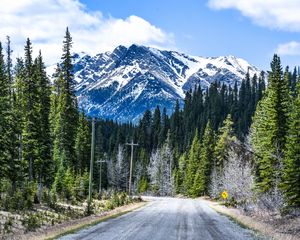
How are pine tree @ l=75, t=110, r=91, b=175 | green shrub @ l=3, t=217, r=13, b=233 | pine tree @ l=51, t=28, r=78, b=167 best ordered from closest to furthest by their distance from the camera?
green shrub @ l=3, t=217, r=13, b=233, pine tree @ l=51, t=28, r=78, b=167, pine tree @ l=75, t=110, r=91, b=175

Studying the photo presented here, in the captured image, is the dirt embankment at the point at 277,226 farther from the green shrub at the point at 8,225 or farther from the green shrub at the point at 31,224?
the green shrub at the point at 8,225

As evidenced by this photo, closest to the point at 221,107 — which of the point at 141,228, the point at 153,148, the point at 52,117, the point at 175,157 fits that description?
the point at 153,148

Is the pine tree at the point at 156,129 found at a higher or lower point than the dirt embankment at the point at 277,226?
higher

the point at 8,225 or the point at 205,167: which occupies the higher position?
the point at 205,167

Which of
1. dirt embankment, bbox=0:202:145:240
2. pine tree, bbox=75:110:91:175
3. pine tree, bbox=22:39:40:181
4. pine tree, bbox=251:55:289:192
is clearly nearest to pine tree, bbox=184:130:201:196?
pine tree, bbox=75:110:91:175

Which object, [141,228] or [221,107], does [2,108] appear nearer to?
[141,228]

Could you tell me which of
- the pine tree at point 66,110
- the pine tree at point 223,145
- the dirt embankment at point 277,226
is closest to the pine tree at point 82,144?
the pine tree at point 66,110

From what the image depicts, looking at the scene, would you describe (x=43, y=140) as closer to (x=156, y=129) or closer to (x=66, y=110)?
(x=66, y=110)

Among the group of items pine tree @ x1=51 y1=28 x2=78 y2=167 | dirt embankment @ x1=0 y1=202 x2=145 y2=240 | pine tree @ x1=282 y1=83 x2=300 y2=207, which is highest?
pine tree @ x1=51 y1=28 x2=78 y2=167

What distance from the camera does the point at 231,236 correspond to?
20297 millimetres

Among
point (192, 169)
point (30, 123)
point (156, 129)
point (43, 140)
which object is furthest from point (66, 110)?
point (156, 129)

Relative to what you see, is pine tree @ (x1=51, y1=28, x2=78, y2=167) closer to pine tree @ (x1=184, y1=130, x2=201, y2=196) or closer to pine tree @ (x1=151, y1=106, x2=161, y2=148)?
pine tree @ (x1=184, y1=130, x2=201, y2=196)

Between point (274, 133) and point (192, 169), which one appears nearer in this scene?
point (274, 133)

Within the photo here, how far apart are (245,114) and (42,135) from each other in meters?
132
